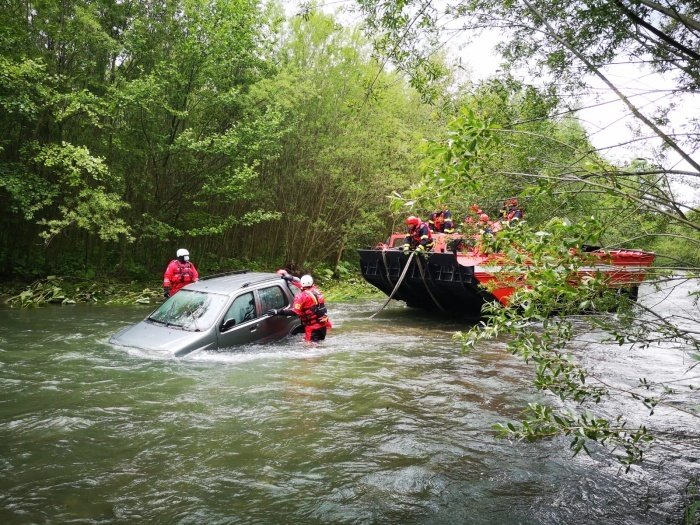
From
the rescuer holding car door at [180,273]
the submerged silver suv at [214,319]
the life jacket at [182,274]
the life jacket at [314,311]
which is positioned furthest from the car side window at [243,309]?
the life jacket at [182,274]

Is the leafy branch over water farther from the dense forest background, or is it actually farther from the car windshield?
the car windshield

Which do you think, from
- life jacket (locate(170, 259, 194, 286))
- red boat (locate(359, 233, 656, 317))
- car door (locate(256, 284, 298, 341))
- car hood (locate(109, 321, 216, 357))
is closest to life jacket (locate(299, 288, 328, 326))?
car door (locate(256, 284, 298, 341))

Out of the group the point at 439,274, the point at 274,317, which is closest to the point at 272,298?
the point at 274,317

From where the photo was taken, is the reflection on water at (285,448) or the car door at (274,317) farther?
the car door at (274,317)

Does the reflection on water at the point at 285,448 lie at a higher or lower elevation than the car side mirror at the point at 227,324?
lower

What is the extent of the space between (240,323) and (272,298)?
910 mm

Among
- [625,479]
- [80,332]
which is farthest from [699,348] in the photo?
[80,332]

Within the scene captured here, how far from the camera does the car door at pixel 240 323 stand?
7.91 meters

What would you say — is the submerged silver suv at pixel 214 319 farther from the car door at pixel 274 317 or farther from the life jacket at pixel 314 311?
the life jacket at pixel 314 311

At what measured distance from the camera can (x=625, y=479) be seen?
4.78 m

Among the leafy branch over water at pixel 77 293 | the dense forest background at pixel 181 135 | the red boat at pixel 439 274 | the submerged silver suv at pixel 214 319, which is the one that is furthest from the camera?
the dense forest background at pixel 181 135

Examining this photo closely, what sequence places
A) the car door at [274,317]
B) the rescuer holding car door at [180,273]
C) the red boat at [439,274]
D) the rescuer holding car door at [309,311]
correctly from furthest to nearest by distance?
the red boat at [439,274], the rescuer holding car door at [180,273], the rescuer holding car door at [309,311], the car door at [274,317]

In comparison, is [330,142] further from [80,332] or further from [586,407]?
[586,407]

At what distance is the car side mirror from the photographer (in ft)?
25.8
